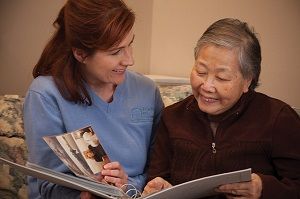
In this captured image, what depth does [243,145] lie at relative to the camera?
47.0 inches

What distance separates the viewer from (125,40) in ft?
4.10

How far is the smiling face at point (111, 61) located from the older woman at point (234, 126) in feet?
0.75

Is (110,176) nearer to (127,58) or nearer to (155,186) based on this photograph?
(155,186)

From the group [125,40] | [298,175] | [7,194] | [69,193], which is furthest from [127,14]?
[7,194]

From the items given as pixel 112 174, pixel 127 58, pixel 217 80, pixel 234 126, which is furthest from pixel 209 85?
pixel 112 174

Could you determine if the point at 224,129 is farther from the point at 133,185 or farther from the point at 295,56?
the point at 295,56

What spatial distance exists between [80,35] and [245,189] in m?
0.68

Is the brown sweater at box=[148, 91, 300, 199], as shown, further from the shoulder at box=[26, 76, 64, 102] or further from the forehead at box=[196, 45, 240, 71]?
the shoulder at box=[26, 76, 64, 102]

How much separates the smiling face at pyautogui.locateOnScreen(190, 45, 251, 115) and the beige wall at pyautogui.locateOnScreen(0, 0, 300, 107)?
2.78ft

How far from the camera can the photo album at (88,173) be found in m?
0.89

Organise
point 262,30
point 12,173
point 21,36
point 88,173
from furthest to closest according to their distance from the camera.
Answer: point 21,36 → point 262,30 → point 12,173 → point 88,173

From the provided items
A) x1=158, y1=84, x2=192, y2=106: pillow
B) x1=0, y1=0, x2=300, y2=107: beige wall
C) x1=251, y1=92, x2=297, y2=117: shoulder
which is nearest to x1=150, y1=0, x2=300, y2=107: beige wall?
x1=0, y1=0, x2=300, y2=107: beige wall

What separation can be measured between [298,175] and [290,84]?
2.93ft

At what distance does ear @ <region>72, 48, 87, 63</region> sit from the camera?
1.28m
